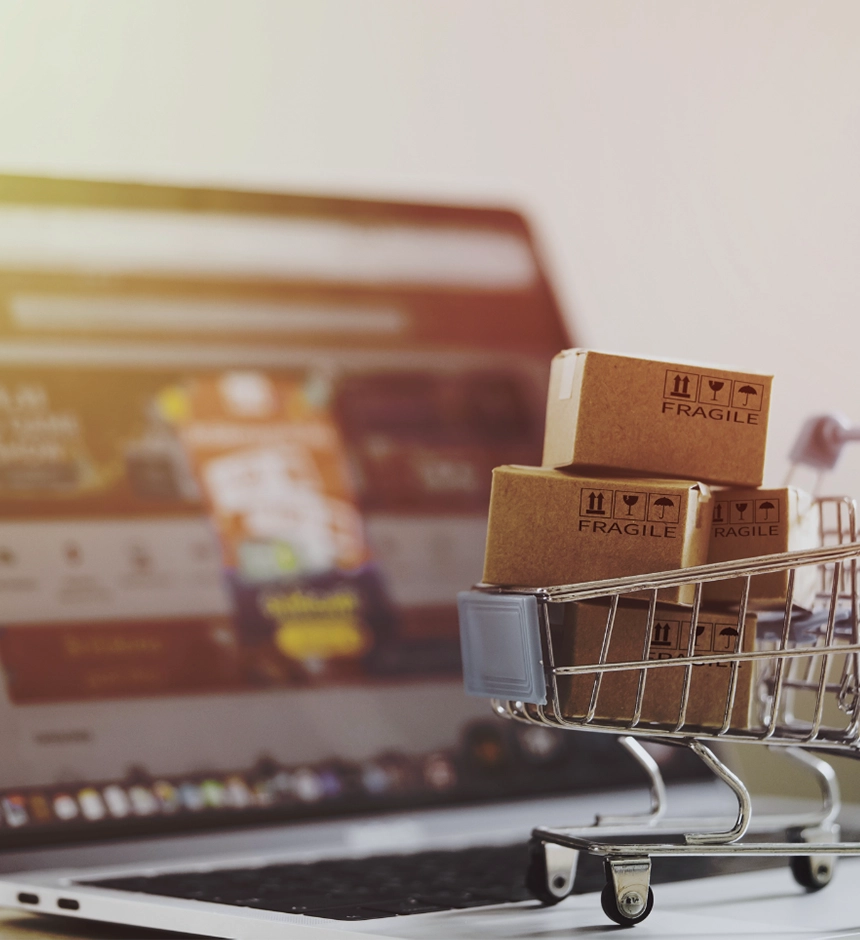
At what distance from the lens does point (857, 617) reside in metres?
0.86

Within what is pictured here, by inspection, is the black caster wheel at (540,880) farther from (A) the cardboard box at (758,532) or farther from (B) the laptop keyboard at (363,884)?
(A) the cardboard box at (758,532)

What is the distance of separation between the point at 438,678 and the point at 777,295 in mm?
848

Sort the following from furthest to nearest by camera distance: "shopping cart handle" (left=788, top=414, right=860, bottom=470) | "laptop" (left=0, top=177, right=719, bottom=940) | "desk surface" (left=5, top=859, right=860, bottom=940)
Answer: "laptop" (left=0, top=177, right=719, bottom=940), "shopping cart handle" (left=788, top=414, right=860, bottom=470), "desk surface" (left=5, top=859, right=860, bottom=940)

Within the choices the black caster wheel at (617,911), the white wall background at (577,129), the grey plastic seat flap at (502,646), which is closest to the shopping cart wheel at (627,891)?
the black caster wheel at (617,911)

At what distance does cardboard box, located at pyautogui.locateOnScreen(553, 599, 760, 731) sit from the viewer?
2.63 ft

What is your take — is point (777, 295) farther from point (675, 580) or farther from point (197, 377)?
point (675, 580)

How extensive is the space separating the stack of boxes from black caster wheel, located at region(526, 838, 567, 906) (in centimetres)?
13

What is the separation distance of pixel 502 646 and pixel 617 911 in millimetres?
188

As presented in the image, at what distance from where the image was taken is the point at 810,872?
0.92 m

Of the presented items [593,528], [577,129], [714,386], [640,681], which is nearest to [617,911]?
[640,681]

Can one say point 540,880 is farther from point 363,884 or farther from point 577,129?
point 577,129

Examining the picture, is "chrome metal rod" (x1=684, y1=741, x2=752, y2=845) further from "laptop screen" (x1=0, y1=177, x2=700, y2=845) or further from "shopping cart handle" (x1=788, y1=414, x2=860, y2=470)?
"laptop screen" (x1=0, y1=177, x2=700, y2=845)

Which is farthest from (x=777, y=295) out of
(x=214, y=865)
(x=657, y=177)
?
(x=214, y=865)

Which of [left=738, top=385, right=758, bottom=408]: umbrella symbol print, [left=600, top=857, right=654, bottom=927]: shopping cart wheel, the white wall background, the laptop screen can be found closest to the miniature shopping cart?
[left=600, top=857, right=654, bottom=927]: shopping cart wheel
